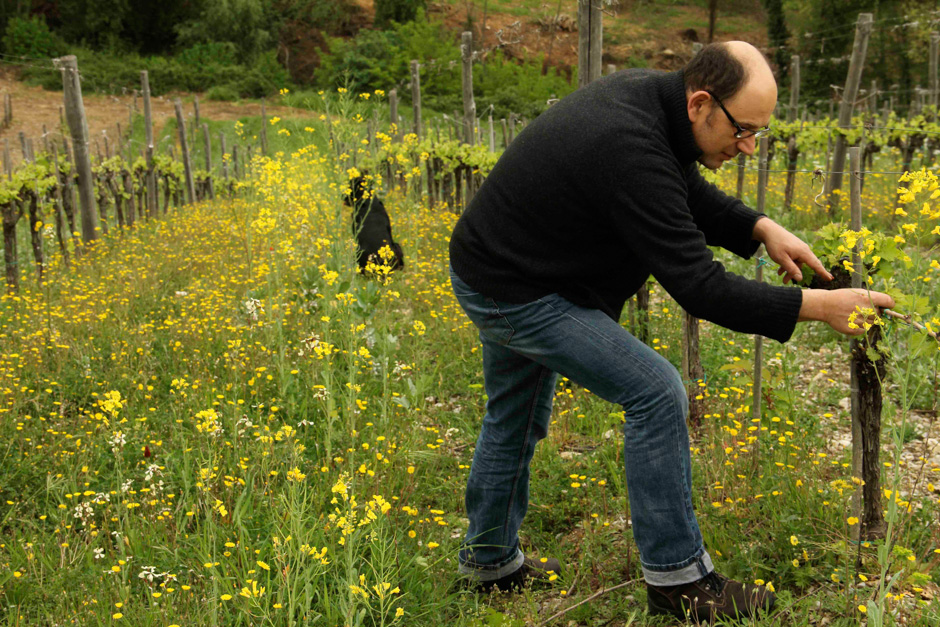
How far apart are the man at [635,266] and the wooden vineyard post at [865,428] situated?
0.33 metres

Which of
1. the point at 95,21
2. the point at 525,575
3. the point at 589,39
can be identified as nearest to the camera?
the point at 525,575

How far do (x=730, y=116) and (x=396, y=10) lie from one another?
49.7 meters

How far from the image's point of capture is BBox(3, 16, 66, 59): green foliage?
135 ft

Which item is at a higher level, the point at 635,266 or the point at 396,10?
the point at 396,10

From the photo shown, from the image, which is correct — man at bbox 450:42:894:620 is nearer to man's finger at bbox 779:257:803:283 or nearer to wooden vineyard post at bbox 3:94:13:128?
man's finger at bbox 779:257:803:283

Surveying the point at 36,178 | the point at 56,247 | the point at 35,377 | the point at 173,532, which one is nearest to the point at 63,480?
the point at 173,532

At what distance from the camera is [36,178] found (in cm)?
928

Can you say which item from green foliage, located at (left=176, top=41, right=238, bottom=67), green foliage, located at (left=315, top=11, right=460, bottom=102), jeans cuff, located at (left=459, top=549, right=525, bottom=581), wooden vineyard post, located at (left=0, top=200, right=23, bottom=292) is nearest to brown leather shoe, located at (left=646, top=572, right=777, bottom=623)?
jeans cuff, located at (left=459, top=549, right=525, bottom=581)

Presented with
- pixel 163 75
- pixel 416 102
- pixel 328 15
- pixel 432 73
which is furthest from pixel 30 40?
pixel 416 102

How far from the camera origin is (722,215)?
2992 millimetres

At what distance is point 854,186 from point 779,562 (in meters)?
1.44

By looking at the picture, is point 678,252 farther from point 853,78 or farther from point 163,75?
point 163,75

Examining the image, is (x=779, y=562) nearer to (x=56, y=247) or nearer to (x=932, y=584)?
(x=932, y=584)

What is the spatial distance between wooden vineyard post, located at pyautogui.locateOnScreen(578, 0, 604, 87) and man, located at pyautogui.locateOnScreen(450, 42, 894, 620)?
2503 millimetres
